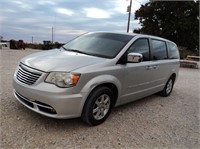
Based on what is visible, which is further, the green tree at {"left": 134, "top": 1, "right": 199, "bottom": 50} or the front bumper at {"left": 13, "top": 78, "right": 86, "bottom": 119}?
the green tree at {"left": 134, "top": 1, "right": 199, "bottom": 50}

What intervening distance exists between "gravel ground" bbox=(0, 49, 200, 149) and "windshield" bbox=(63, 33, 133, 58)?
1.22m

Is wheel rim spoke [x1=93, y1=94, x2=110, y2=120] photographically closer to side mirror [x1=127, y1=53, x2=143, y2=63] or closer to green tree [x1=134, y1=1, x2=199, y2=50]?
side mirror [x1=127, y1=53, x2=143, y2=63]

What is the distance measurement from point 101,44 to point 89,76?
1183mm

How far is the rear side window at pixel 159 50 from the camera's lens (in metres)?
4.96

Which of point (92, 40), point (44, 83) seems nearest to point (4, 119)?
point (44, 83)

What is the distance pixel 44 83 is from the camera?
311cm

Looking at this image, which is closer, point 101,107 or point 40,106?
point 40,106

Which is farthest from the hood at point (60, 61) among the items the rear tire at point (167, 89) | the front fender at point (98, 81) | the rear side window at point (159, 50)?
the rear tire at point (167, 89)

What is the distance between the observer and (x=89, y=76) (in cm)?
324

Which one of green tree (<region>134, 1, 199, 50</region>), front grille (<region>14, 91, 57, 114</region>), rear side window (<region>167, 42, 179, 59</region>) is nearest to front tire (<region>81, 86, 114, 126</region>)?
front grille (<region>14, 91, 57, 114</region>)

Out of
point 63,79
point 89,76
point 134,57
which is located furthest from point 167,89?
point 63,79

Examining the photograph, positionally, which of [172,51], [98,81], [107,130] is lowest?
[107,130]

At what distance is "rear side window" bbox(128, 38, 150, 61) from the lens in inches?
166

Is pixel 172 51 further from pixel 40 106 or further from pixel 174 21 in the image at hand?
pixel 174 21
